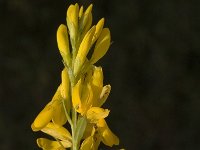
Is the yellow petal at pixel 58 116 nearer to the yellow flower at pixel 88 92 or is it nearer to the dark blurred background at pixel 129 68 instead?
the yellow flower at pixel 88 92

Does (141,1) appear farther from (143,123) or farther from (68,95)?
(68,95)

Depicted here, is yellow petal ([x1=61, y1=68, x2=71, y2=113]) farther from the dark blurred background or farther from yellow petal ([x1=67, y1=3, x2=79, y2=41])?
the dark blurred background

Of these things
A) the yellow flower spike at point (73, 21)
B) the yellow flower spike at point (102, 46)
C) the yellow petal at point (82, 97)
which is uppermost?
the yellow flower spike at point (73, 21)

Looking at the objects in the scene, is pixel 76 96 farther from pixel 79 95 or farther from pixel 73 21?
pixel 73 21

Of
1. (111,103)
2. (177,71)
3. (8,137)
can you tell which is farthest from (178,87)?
(8,137)

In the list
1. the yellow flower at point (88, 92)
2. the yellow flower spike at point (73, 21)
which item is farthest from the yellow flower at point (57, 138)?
the yellow flower spike at point (73, 21)

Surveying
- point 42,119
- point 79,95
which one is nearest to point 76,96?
point 79,95
